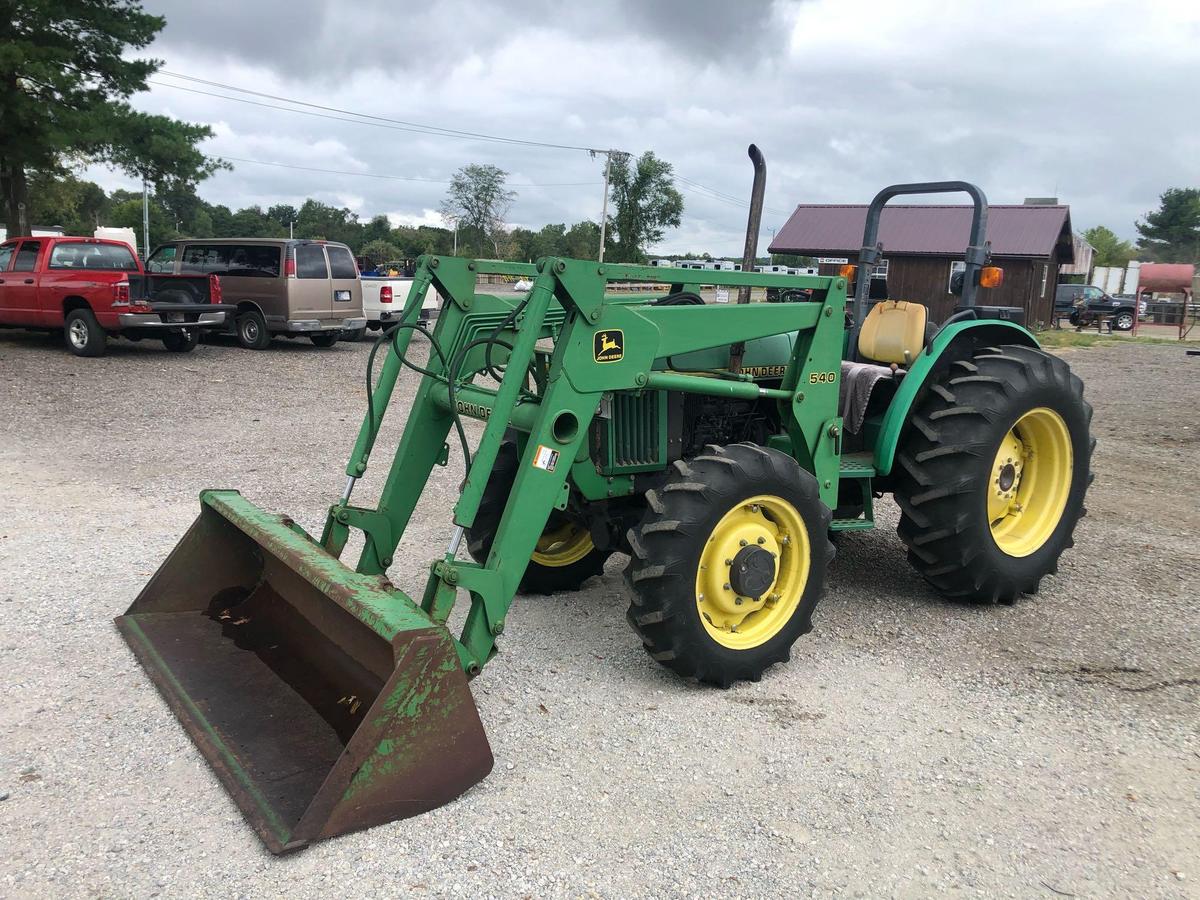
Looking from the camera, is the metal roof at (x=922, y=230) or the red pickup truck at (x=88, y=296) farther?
the metal roof at (x=922, y=230)

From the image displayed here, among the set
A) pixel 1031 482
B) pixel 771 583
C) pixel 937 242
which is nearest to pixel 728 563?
pixel 771 583

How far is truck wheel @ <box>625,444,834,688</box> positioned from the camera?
396 cm

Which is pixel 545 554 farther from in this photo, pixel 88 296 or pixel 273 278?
pixel 273 278

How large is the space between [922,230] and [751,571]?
29.0 meters

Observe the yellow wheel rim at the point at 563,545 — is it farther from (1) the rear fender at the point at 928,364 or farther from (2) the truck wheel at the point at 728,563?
(1) the rear fender at the point at 928,364

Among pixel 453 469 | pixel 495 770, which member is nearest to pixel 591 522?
pixel 495 770

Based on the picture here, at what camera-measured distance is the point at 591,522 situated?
475 centimetres

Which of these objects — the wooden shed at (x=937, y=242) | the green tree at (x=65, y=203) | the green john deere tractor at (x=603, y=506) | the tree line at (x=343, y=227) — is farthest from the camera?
the tree line at (x=343, y=227)

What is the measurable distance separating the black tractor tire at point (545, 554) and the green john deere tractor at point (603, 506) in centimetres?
1

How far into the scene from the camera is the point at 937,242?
29.7 m

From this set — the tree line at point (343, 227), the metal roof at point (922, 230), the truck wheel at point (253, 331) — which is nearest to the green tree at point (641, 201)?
the tree line at point (343, 227)

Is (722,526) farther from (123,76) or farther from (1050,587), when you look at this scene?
(123,76)

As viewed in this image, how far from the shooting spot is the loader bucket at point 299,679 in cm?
303

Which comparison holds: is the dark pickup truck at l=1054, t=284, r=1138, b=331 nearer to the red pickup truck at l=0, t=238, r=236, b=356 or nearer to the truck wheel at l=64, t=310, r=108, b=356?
the red pickup truck at l=0, t=238, r=236, b=356
